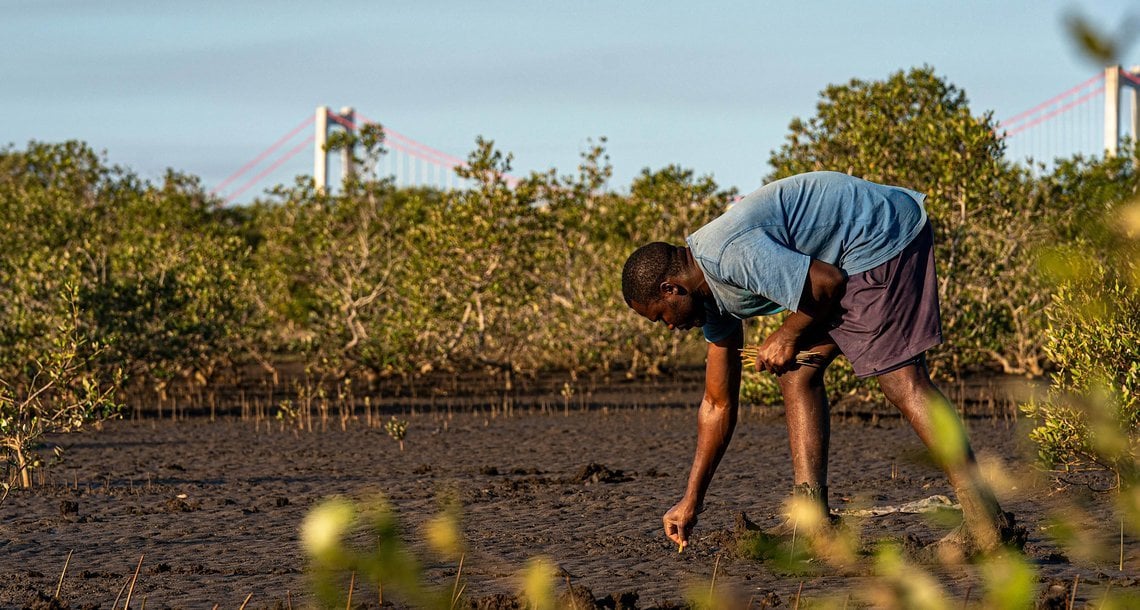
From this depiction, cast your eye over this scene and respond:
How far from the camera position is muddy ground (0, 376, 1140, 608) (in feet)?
13.4

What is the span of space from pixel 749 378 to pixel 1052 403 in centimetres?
531

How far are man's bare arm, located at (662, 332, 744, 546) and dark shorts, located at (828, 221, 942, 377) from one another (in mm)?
397

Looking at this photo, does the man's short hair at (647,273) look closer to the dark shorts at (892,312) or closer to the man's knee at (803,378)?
the dark shorts at (892,312)

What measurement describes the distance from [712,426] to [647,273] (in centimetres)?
70

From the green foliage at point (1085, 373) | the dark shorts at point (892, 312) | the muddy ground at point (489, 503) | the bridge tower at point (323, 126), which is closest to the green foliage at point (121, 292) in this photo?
the muddy ground at point (489, 503)

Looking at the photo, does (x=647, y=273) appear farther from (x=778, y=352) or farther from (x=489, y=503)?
(x=489, y=503)

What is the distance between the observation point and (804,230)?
3.85 meters

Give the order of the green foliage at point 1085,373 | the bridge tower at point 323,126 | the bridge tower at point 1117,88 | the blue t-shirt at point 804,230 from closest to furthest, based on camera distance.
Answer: the bridge tower at point 1117,88 < the blue t-shirt at point 804,230 < the green foliage at point 1085,373 < the bridge tower at point 323,126

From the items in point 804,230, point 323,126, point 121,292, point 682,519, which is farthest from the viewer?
point 323,126

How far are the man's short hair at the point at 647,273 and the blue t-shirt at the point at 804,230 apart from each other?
0.08 meters

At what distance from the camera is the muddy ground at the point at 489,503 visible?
4086mm

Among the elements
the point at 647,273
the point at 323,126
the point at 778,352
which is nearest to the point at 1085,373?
the point at 778,352

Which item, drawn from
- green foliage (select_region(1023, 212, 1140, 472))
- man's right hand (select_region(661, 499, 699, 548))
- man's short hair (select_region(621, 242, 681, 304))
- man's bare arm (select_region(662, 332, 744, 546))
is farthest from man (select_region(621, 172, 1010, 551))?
green foliage (select_region(1023, 212, 1140, 472))

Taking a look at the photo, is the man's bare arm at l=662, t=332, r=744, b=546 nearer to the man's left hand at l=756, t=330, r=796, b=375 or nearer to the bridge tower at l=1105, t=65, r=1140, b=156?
the man's left hand at l=756, t=330, r=796, b=375
